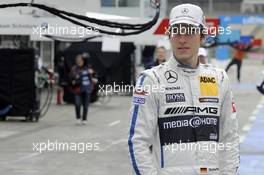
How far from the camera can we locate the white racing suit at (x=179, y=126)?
380cm

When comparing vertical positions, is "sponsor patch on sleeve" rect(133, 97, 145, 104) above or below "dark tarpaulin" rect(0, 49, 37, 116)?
above

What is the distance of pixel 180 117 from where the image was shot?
3877 millimetres

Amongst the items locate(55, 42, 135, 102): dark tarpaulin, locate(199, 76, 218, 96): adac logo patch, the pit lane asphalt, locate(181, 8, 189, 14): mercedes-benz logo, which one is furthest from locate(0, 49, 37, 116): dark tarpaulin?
locate(181, 8, 189, 14): mercedes-benz logo

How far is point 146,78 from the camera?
3.90m

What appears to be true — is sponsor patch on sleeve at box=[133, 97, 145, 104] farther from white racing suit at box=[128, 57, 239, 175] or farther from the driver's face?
the driver's face

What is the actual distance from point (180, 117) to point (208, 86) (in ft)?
0.86

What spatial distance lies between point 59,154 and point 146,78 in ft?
29.9

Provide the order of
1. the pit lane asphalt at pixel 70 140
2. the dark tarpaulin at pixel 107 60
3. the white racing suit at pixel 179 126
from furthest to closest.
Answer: the dark tarpaulin at pixel 107 60, the pit lane asphalt at pixel 70 140, the white racing suit at pixel 179 126

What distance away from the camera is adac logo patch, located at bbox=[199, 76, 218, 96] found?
395cm

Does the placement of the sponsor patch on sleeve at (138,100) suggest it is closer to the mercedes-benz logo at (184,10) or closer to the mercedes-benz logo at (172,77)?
the mercedes-benz logo at (172,77)

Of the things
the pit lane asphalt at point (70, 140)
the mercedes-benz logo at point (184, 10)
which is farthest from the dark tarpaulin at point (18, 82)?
the mercedes-benz logo at point (184, 10)

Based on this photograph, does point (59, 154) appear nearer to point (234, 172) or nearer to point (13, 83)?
point (13, 83)

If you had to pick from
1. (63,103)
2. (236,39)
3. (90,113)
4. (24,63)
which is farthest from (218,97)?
(236,39)

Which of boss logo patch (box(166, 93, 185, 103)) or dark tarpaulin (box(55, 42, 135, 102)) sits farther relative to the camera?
dark tarpaulin (box(55, 42, 135, 102))
